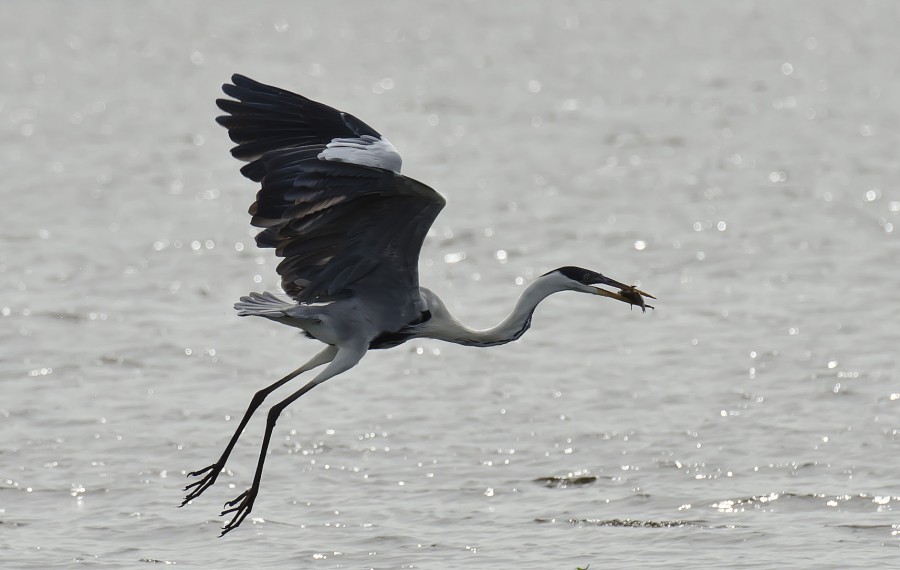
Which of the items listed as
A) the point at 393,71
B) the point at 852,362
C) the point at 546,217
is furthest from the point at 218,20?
the point at 852,362

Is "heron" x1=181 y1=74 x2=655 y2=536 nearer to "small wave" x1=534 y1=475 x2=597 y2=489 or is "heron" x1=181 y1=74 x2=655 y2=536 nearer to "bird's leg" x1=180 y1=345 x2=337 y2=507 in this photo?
"bird's leg" x1=180 y1=345 x2=337 y2=507

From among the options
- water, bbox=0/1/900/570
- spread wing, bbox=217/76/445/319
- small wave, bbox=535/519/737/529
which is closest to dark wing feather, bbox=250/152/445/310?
spread wing, bbox=217/76/445/319

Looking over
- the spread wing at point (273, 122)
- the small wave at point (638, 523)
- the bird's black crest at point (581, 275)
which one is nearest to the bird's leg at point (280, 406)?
Answer: the spread wing at point (273, 122)

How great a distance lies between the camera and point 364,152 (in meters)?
8.43

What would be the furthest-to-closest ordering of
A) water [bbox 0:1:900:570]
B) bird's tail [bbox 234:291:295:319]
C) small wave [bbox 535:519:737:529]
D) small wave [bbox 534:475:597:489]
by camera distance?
small wave [bbox 534:475:597:489] → water [bbox 0:1:900:570] → small wave [bbox 535:519:737:529] → bird's tail [bbox 234:291:295:319]

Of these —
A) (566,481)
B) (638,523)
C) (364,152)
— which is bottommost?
(638,523)

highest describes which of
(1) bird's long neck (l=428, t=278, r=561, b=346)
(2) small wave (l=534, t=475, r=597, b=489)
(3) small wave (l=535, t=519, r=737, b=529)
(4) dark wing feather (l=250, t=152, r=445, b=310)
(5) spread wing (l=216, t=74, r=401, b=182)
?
(5) spread wing (l=216, t=74, r=401, b=182)

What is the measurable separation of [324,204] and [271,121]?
2.85ft

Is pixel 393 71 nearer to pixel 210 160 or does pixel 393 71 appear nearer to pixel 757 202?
pixel 210 160

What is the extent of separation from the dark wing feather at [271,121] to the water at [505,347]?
2.28 meters

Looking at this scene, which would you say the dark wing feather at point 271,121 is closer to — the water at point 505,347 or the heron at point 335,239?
the heron at point 335,239

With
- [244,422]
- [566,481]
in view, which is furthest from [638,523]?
[244,422]

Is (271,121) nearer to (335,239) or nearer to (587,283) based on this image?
(335,239)

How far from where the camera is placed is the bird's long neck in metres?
9.28
